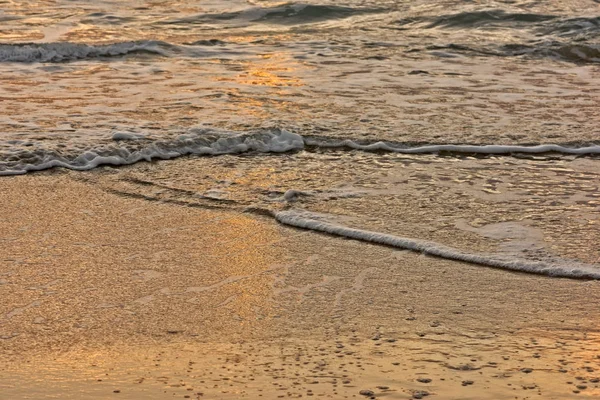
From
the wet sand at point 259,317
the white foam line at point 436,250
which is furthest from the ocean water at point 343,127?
the wet sand at point 259,317

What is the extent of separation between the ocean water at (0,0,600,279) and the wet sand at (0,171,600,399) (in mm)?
399

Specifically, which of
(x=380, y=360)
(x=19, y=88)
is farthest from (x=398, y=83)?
(x=380, y=360)

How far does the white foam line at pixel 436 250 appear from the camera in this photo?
4088 mm

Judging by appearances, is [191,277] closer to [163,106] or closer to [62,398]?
[62,398]

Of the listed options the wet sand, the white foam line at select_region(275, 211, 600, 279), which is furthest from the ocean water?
the wet sand

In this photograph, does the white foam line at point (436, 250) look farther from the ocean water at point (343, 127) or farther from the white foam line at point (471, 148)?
the white foam line at point (471, 148)

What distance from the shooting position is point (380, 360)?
121 inches

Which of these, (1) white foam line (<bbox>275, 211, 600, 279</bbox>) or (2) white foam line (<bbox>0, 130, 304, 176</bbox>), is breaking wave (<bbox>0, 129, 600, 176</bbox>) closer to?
(2) white foam line (<bbox>0, 130, 304, 176</bbox>)

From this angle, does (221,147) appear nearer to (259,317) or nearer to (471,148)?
(471,148)

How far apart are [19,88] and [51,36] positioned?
174 inches

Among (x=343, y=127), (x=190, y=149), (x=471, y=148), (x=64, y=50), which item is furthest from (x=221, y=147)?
(x=64, y=50)

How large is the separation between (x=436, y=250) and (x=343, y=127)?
9.22 ft

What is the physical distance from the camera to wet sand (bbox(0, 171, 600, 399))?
9.47ft

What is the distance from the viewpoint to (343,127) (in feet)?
23.0
